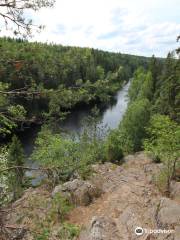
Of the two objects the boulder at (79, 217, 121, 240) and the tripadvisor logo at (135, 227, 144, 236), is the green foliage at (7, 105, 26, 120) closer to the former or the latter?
the boulder at (79, 217, 121, 240)

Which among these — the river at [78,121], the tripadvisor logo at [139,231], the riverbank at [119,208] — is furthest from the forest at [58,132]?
the river at [78,121]

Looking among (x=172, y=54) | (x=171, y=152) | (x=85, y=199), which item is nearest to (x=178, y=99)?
(x=171, y=152)

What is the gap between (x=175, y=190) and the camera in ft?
56.0

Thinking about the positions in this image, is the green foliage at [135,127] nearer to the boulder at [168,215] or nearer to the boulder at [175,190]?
the boulder at [175,190]

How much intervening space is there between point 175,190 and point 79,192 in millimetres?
5546

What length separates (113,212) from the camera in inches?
626

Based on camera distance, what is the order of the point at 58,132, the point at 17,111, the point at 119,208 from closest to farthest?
the point at 17,111, the point at 119,208, the point at 58,132

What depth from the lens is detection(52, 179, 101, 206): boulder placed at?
18453 mm

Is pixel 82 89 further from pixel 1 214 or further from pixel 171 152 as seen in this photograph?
pixel 171 152

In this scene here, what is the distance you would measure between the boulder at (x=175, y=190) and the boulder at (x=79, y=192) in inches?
176

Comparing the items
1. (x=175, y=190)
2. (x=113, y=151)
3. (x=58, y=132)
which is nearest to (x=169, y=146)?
(x=175, y=190)

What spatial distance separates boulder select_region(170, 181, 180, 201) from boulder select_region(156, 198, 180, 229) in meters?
2.13

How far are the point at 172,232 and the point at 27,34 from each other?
10.2 metres

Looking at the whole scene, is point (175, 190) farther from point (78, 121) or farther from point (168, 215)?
point (78, 121)
